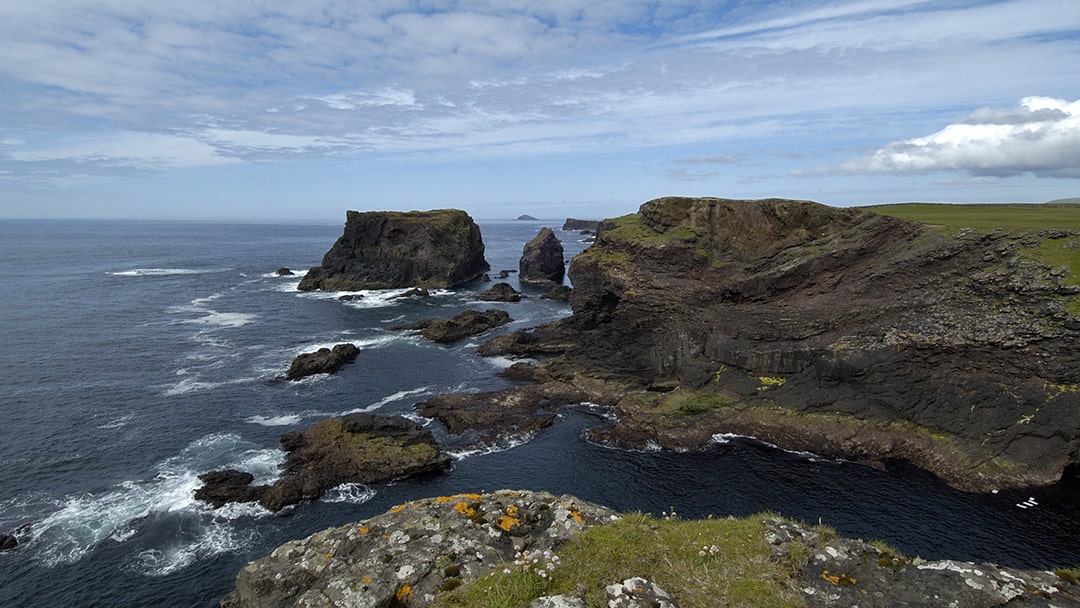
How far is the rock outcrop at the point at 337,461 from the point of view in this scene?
117 ft

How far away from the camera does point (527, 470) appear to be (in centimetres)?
3991

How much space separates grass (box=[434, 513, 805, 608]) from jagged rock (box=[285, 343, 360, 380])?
1854 inches

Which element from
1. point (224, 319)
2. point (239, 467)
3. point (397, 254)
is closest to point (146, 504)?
point (239, 467)

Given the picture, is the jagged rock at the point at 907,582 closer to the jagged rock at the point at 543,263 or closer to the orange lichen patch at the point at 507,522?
the orange lichen patch at the point at 507,522

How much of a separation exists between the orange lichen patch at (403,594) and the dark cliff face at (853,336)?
3001cm

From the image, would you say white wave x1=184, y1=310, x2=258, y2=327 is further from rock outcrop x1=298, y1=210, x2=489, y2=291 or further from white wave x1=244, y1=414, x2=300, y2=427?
white wave x1=244, y1=414, x2=300, y2=427

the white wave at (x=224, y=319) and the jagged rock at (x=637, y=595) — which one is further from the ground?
the jagged rock at (x=637, y=595)

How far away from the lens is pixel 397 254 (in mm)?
112688

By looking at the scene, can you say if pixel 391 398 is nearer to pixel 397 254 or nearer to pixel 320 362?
pixel 320 362

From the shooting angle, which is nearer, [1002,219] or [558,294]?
[1002,219]

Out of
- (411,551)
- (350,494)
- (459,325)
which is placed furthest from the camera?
(459,325)

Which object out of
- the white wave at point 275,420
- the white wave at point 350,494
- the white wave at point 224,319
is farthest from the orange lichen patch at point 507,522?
the white wave at point 224,319

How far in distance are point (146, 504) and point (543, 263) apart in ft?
304

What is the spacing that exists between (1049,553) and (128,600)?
45833 millimetres
